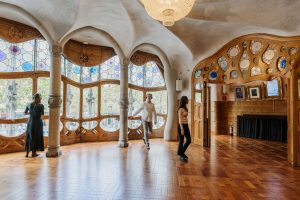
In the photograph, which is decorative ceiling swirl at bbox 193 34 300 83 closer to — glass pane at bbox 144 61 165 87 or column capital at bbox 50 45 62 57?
glass pane at bbox 144 61 165 87

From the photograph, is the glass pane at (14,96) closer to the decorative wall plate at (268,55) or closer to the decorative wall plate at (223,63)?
the decorative wall plate at (223,63)

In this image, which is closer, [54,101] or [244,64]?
[54,101]

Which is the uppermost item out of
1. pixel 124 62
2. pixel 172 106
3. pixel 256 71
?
pixel 124 62

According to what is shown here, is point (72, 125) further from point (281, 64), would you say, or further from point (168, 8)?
point (281, 64)

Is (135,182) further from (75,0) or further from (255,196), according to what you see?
(75,0)

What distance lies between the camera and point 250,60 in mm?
5859

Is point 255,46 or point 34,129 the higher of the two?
point 255,46

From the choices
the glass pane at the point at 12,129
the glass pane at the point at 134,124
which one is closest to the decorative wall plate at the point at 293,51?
the glass pane at the point at 134,124

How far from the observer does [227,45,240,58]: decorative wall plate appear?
20.3 ft

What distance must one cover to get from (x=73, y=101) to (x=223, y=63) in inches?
192

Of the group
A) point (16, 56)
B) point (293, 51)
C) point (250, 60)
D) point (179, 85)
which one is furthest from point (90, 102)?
point (293, 51)

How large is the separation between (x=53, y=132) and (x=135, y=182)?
2.82 m

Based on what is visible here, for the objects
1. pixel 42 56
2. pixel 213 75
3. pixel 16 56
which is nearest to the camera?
pixel 16 56

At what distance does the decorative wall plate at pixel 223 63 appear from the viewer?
6526 millimetres
